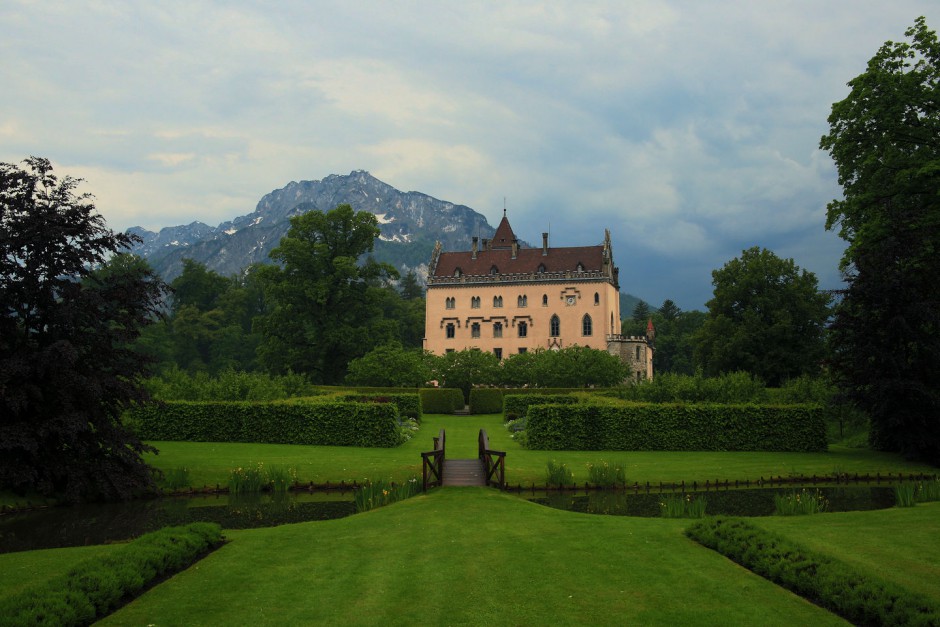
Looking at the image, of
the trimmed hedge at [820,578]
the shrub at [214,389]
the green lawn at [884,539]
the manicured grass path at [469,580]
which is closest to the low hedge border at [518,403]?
the shrub at [214,389]

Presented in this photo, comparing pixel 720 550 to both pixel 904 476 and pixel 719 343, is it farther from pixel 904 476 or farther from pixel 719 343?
pixel 719 343

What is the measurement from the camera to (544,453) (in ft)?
79.6

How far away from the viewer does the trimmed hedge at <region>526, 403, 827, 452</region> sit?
997 inches

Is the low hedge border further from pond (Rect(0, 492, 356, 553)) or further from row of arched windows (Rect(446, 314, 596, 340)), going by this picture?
row of arched windows (Rect(446, 314, 596, 340))

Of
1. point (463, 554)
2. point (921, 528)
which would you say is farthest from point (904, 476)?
point (463, 554)

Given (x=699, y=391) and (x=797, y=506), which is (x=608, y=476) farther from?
(x=699, y=391)

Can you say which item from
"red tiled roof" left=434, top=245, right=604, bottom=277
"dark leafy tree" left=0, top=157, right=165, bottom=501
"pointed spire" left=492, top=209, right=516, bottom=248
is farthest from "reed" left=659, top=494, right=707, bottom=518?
"pointed spire" left=492, top=209, right=516, bottom=248

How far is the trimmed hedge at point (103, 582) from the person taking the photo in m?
7.44

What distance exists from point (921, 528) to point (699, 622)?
7037 mm

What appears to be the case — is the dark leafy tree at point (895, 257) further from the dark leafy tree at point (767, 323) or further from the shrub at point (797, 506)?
the dark leafy tree at point (767, 323)

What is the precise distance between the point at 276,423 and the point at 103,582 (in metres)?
17.8

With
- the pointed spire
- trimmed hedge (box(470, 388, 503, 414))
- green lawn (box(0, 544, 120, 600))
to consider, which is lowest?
green lawn (box(0, 544, 120, 600))

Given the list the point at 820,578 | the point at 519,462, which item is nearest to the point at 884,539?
the point at 820,578

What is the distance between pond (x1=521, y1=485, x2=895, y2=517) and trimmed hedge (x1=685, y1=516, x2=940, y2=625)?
459 centimetres
